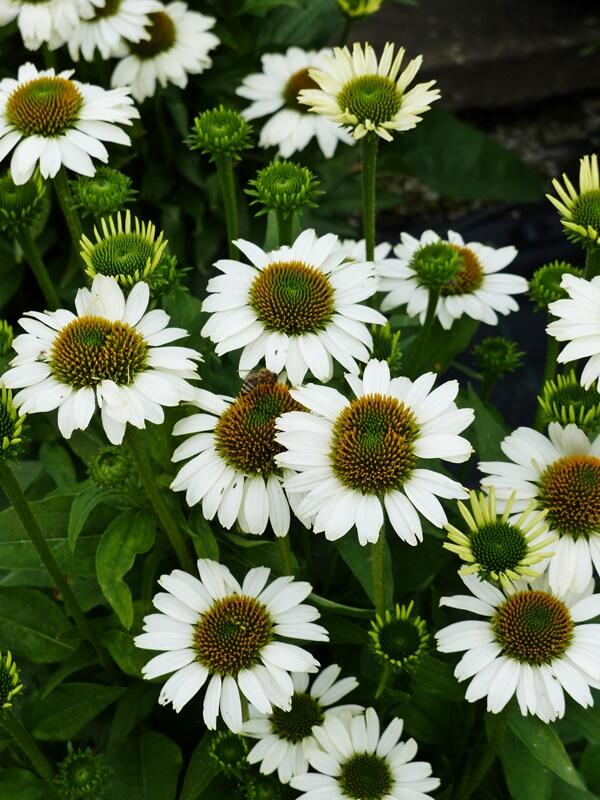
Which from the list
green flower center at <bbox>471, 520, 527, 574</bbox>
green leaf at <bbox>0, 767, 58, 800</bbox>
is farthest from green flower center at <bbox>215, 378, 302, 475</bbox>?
green leaf at <bbox>0, 767, 58, 800</bbox>

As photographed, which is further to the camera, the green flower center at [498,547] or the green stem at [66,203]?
the green stem at [66,203]

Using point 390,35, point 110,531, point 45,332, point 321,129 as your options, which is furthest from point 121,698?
point 390,35

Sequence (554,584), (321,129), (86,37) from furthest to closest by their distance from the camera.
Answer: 1. (321,129)
2. (86,37)
3. (554,584)

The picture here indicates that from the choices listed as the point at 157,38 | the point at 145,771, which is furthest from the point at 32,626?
the point at 157,38

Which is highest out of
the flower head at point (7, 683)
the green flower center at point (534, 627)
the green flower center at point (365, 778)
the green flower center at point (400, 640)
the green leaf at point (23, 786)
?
the green flower center at point (534, 627)

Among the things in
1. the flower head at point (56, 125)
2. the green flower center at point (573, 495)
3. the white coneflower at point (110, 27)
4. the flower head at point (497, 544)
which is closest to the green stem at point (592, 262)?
the green flower center at point (573, 495)

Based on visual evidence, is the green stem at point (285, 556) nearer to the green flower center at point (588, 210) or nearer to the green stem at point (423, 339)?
the green stem at point (423, 339)

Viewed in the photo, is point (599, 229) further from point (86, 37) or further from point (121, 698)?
point (86, 37)
